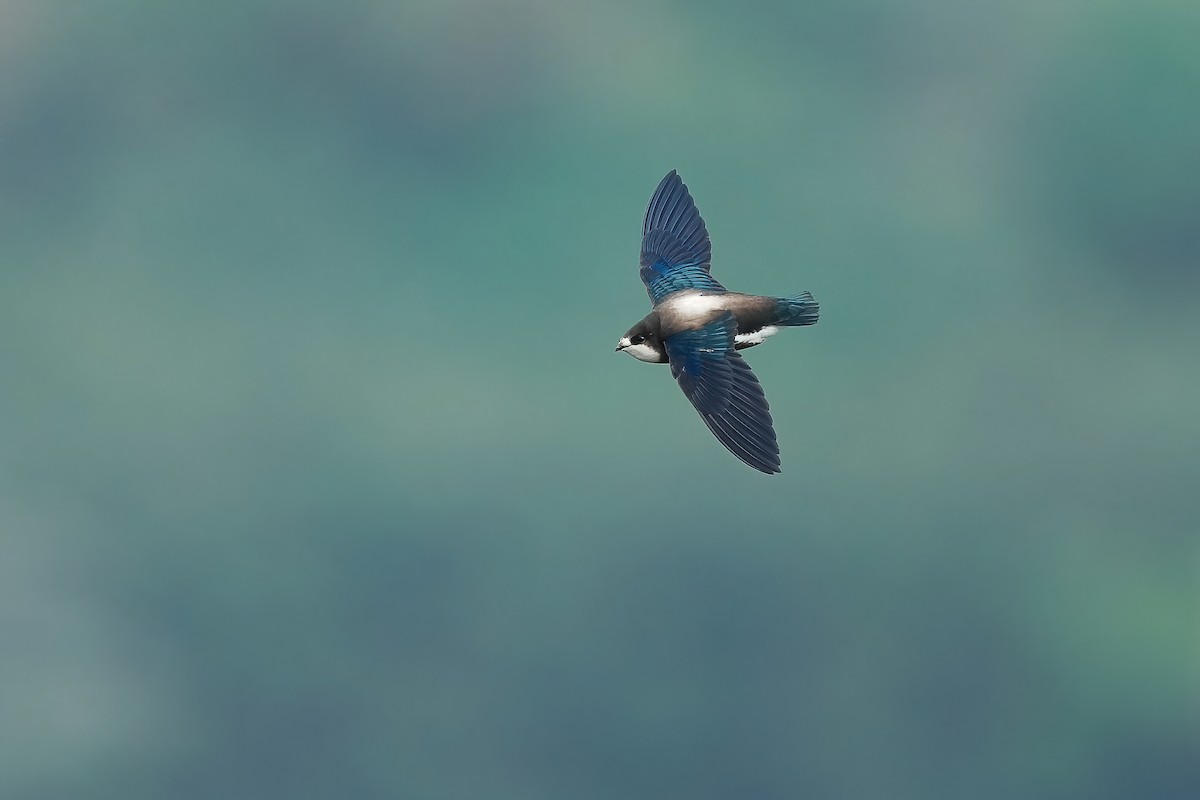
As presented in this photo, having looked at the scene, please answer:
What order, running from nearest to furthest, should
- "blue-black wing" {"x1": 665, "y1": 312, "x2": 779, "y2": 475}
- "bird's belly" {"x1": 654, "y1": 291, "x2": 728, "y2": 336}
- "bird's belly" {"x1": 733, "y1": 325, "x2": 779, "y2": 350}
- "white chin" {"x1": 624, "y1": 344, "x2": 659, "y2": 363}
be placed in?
1. "blue-black wing" {"x1": 665, "y1": 312, "x2": 779, "y2": 475}
2. "bird's belly" {"x1": 654, "y1": 291, "x2": 728, "y2": 336}
3. "white chin" {"x1": 624, "y1": 344, "x2": 659, "y2": 363}
4. "bird's belly" {"x1": 733, "y1": 325, "x2": 779, "y2": 350}

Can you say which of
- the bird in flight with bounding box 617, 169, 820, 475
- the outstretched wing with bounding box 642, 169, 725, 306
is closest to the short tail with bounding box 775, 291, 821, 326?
the bird in flight with bounding box 617, 169, 820, 475

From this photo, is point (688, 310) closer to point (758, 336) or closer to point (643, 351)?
point (643, 351)

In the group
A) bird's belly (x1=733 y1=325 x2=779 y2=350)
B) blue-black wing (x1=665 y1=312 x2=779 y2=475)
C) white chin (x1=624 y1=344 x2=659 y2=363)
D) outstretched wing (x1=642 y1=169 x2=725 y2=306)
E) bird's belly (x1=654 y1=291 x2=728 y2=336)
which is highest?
→ outstretched wing (x1=642 y1=169 x2=725 y2=306)

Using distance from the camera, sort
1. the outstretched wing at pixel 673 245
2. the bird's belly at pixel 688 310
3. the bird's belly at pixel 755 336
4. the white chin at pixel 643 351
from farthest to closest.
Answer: the outstretched wing at pixel 673 245
the bird's belly at pixel 755 336
the white chin at pixel 643 351
the bird's belly at pixel 688 310

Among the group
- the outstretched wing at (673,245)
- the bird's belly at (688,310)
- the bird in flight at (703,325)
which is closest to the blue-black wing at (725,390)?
the bird in flight at (703,325)

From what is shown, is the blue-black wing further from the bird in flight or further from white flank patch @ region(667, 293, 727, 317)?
white flank patch @ region(667, 293, 727, 317)

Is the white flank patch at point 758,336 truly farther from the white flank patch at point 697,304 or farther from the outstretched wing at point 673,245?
the outstretched wing at point 673,245

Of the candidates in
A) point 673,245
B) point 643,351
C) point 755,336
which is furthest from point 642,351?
point 673,245
